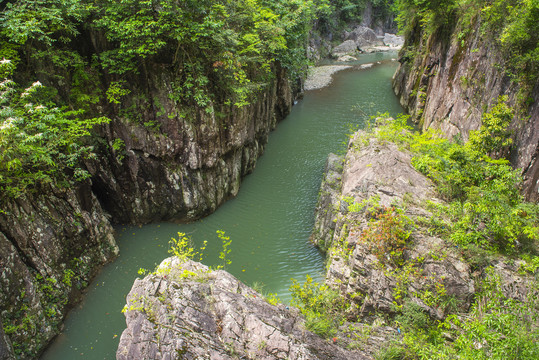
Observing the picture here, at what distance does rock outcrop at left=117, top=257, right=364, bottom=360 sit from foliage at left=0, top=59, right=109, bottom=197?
200 inches

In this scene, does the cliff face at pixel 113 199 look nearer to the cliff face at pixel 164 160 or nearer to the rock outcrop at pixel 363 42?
the cliff face at pixel 164 160

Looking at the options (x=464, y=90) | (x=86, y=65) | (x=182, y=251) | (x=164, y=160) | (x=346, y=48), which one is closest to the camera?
(x=182, y=251)

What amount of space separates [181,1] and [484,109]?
1258 centimetres

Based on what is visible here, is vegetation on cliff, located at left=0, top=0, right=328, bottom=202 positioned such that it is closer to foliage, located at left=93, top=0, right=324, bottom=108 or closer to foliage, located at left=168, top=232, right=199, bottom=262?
foliage, located at left=93, top=0, right=324, bottom=108

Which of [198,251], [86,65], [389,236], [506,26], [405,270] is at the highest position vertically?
[506,26]

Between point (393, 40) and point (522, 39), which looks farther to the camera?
point (393, 40)

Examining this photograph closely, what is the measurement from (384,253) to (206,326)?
4700 millimetres

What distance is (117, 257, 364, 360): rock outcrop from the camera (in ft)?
19.8

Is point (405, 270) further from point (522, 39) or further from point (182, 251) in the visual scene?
point (522, 39)

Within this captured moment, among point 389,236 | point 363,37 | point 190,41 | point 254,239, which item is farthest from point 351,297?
point 363,37

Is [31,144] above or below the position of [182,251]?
above

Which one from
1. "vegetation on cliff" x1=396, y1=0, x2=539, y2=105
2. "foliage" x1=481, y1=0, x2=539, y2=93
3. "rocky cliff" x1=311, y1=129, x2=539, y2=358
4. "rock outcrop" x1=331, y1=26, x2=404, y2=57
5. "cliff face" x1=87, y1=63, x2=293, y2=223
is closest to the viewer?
"rocky cliff" x1=311, y1=129, x2=539, y2=358

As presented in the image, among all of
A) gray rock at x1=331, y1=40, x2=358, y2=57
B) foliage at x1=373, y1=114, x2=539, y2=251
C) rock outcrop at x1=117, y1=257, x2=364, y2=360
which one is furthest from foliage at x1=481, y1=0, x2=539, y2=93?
gray rock at x1=331, y1=40, x2=358, y2=57

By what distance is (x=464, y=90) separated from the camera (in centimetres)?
1545
